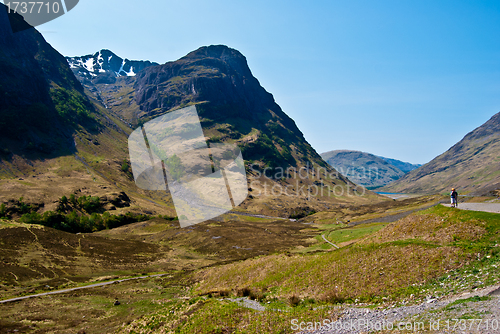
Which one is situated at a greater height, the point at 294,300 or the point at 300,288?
the point at 294,300

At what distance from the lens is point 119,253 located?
68.2 meters

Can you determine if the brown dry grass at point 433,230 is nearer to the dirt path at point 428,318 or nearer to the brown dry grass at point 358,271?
the brown dry grass at point 358,271

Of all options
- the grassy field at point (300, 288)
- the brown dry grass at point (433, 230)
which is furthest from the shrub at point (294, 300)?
the brown dry grass at point (433, 230)

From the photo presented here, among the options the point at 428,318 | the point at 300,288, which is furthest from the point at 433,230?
the point at 428,318

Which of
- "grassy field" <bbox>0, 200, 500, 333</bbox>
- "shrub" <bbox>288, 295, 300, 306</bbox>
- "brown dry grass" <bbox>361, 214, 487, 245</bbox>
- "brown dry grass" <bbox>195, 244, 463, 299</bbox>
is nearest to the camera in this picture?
"grassy field" <bbox>0, 200, 500, 333</bbox>

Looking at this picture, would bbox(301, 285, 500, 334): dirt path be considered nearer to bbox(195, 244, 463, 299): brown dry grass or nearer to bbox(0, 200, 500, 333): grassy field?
bbox(0, 200, 500, 333): grassy field

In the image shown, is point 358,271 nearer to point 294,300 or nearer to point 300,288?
point 300,288

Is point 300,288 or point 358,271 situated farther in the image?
point 300,288

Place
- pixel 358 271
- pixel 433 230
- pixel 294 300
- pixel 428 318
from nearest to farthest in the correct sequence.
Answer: pixel 428 318 → pixel 294 300 → pixel 358 271 → pixel 433 230

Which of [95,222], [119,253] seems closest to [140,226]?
[95,222]

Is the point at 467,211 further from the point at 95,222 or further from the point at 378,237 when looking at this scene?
the point at 95,222

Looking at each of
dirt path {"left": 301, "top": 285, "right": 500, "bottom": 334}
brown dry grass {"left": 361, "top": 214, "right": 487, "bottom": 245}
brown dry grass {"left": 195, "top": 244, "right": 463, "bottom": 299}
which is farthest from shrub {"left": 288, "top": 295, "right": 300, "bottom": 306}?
brown dry grass {"left": 361, "top": 214, "right": 487, "bottom": 245}

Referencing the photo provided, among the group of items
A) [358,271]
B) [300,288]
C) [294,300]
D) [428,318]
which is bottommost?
[300,288]

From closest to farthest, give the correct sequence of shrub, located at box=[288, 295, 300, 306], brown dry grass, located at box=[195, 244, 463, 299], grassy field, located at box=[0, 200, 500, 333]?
grassy field, located at box=[0, 200, 500, 333], brown dry grass, located at box=[195, 244, 463, 299], shrub, located at box=[288, 295, 300, 306]
